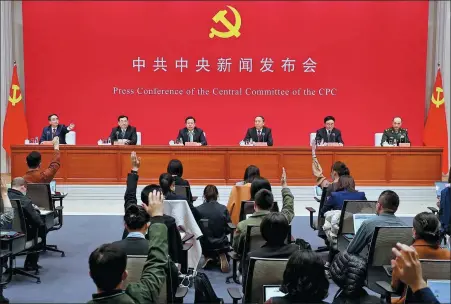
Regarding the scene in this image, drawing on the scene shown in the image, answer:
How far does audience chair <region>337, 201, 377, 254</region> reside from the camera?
15.6 ft

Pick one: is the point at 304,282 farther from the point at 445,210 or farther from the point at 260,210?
the point at 445,210

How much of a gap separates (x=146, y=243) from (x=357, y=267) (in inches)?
47.3

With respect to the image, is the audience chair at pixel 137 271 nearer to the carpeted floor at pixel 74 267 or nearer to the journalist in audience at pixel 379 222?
the journalist in audience at pixel 379 222

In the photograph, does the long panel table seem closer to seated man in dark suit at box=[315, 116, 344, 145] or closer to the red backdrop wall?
seated man in dark suit at box=[315, 116, 344, 145]

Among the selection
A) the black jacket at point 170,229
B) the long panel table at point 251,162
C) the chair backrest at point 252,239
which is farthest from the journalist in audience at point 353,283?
the long panel table at point 251,162

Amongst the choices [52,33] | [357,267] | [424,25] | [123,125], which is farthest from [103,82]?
[357,267]

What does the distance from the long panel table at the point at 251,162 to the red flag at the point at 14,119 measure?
2.46 meters

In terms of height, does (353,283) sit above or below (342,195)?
below

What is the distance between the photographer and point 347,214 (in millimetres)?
4770

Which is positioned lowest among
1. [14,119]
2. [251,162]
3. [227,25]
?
[251,162]

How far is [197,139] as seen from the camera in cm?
899

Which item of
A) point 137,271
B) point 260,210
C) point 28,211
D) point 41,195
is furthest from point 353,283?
point 41,195

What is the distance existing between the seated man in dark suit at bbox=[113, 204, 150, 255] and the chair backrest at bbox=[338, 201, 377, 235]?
2.16 meters

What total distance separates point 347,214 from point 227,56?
272 inches
